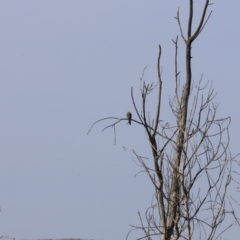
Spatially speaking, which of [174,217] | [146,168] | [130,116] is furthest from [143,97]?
[174,217]

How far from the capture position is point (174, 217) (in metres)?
6.45

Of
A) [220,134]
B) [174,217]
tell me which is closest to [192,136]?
[220,134]

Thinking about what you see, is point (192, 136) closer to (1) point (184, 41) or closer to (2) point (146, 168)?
(2) point (146, 168)

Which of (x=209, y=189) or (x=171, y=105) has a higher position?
(x=171, y=105)

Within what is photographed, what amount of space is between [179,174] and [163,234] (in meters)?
0.56

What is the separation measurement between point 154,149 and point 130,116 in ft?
1.23

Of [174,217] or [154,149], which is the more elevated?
[154,149]

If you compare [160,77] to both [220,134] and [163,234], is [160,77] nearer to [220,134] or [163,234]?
[220,134]

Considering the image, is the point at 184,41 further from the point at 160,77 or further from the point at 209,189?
the point at 209,189

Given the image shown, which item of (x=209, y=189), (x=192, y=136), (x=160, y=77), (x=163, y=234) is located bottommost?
(x=163, y=234)

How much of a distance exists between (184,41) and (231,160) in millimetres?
1220

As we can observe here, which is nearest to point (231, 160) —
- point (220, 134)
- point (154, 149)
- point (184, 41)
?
point (220, 134)

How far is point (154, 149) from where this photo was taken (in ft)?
21.7

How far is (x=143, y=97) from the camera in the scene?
261 inches
